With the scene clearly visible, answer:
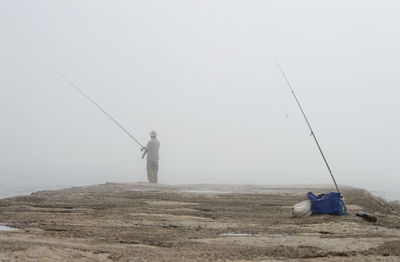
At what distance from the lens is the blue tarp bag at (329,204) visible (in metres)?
7.97

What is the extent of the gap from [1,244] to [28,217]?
3.02 metres

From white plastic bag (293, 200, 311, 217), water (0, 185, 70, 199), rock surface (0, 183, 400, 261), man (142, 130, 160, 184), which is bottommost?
rock surface (0, 183, 400, 261)

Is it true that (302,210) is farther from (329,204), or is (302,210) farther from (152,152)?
(152,152)

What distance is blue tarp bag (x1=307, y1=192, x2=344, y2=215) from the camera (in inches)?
314

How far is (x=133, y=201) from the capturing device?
10883 mm

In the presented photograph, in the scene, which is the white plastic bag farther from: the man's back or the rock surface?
the man's back

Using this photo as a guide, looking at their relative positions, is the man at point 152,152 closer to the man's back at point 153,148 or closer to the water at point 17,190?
the man's back at point 153,148

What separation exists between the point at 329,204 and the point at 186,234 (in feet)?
9.18

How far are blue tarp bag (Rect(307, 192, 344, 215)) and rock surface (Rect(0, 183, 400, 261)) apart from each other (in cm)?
21

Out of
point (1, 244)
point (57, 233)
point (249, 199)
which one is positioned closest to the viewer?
point (1, 244)

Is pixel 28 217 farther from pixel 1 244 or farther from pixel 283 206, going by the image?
pixel 283 206

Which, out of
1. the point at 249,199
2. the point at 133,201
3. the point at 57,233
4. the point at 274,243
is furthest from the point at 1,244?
the point at 249,199

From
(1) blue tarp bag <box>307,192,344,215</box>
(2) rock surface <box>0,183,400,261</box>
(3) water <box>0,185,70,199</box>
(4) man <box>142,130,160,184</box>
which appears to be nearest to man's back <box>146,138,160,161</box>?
(4) man <box>142,130,160,184</box>

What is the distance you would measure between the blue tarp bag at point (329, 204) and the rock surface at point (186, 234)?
21 cm
